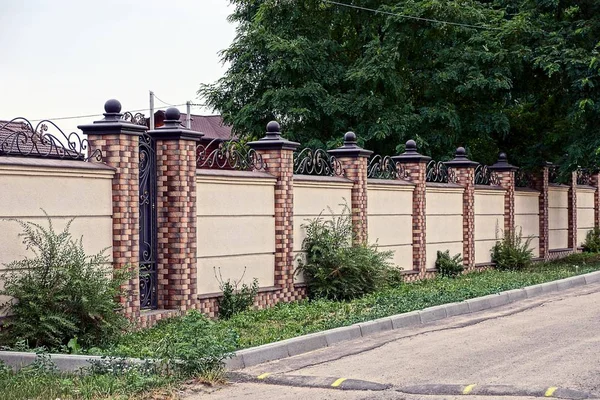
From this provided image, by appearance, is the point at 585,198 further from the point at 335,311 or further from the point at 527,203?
the point at 335,311

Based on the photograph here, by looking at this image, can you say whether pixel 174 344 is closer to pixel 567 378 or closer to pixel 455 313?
pixel 567 378

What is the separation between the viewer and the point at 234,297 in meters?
13.7

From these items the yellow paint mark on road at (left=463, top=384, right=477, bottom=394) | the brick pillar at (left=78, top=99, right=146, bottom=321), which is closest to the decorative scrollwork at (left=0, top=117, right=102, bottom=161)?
the brick pillar at (left=78, top=99, right=146, bottom=321)

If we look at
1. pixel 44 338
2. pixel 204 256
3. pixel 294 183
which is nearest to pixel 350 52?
pixel 294 183

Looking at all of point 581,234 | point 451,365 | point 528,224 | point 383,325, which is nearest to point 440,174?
point 528,224

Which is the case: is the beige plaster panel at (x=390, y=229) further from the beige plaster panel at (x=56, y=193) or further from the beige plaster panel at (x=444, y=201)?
the beige plaster panel at (x=56, y=193)

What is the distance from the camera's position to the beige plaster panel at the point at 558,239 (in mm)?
26345

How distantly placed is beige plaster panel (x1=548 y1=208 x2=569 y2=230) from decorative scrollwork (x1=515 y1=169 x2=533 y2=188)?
43.0 inches

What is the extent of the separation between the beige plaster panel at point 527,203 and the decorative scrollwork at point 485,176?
95 centimetres

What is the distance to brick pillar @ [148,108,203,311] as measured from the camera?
1277 centimetres

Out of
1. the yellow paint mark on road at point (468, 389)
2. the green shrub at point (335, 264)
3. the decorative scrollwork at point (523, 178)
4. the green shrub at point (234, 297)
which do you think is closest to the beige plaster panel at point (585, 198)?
the decorative scrollwork at point (523, 178)

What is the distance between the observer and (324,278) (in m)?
15.4

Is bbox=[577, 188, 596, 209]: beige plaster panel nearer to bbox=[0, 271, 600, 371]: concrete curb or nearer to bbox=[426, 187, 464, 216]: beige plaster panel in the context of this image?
bbox=[426, 187, 464, 216]: beige plaster panel

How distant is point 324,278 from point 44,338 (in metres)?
6.01
